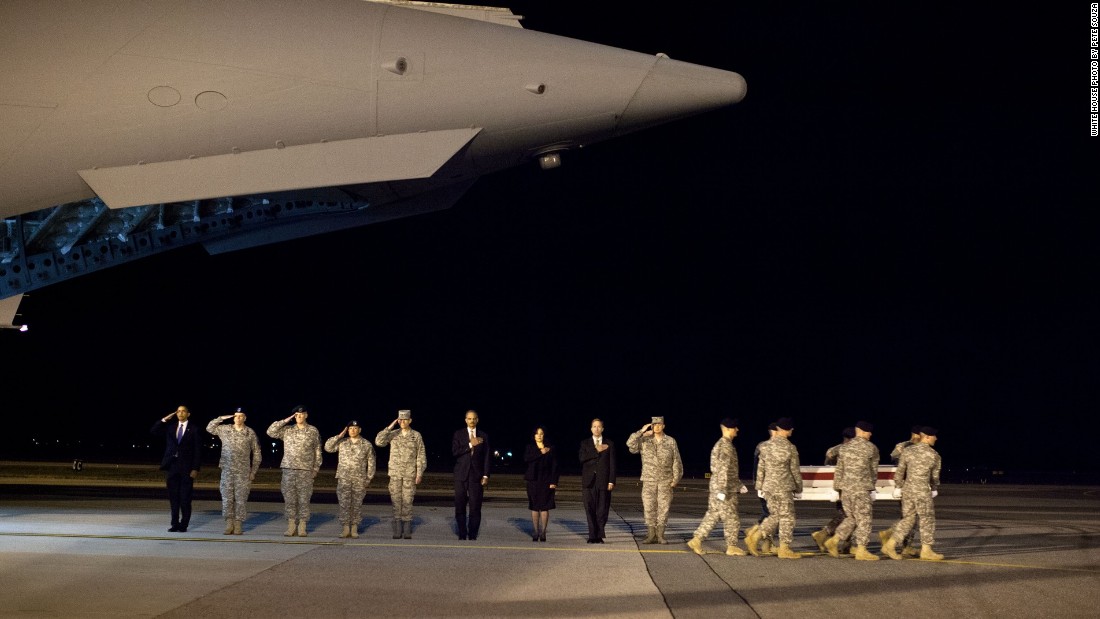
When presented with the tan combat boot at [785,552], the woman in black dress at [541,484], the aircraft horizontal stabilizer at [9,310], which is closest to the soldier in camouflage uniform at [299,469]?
the woman in black dress at [541,484]

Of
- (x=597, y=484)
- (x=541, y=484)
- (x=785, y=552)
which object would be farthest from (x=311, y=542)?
(x=785, y=552)

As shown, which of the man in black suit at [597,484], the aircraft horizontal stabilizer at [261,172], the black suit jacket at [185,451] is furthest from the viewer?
the black suit jacket at [185,451]

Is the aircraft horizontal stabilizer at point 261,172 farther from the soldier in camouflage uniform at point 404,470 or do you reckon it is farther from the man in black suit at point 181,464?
the man in black suit at point 181,464

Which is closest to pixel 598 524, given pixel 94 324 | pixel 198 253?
pixel 198 253

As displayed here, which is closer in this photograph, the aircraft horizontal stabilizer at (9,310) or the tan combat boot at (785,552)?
the aircraft horizontal stabilizer at (9,310)

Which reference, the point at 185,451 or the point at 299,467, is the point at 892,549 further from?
the point at 185,451

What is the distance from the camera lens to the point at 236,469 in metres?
15.1

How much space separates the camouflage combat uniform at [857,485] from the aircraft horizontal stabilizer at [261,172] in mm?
7344

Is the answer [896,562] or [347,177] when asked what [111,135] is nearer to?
[347,177]

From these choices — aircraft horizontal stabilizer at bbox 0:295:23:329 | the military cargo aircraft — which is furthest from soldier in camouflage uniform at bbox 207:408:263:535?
the military cargo aircraft

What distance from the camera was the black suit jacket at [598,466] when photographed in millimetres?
15172

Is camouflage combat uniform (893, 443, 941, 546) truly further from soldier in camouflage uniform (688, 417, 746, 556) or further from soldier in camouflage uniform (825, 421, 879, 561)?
soldier in camouflage uniform (688, 417, 746, 556)

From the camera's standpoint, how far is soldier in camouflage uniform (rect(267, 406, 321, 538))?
48.8 feet

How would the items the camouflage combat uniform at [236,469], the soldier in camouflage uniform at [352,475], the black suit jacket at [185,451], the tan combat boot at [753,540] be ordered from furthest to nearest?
the black suit jacket at [185,451] → the camouflage combat uniform at [236,469] → the soldier in camouflage uniform at [352,475] → the tan combat boot at [753,540]
